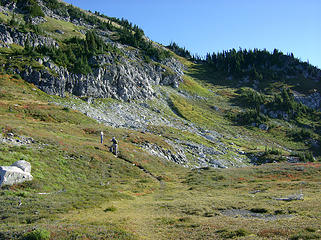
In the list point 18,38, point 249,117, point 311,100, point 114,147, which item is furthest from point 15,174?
point 311,100

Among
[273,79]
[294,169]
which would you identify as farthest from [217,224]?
[273,79]

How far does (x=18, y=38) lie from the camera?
3194 inches

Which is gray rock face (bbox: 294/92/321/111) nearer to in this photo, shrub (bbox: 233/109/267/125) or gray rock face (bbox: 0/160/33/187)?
shrub (bbox: 233/109/267/125)

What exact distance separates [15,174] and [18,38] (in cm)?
7971

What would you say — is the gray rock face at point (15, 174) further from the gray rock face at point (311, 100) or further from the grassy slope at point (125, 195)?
the gray rock face at point (311, 100)

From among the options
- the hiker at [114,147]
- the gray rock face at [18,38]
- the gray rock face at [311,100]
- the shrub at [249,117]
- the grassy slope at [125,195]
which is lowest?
the grassy slope at [125,195]

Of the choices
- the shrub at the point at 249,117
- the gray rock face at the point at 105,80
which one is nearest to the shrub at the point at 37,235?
the gray rock face at the point at 105,80

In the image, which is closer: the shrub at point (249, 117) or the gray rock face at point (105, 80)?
the gray rock face at point (105, 80)

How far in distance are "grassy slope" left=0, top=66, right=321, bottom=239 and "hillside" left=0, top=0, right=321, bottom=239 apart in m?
0.15

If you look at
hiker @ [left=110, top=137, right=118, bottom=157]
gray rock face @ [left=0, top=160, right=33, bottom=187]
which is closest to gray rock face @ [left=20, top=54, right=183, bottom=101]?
hiker @ [left=110, top=137, right=118, bottom=157]

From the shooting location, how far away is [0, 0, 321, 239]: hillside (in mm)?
15922

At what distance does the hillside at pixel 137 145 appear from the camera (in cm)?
1592

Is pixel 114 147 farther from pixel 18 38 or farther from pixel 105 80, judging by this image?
pixel 18 38

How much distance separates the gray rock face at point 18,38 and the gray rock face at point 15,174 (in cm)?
7060
